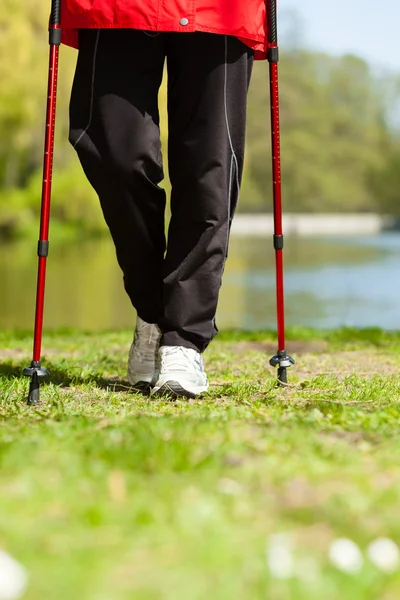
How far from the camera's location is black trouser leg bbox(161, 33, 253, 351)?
3.72 meters

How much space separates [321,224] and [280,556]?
72498mm

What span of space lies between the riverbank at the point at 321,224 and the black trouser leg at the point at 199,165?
5222cm

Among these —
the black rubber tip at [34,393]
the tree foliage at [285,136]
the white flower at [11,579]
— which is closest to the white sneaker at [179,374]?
the black rubber tip at [34,393]

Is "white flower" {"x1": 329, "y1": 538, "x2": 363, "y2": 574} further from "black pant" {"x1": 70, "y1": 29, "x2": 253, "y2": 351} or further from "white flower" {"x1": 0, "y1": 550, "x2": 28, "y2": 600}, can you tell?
"black pant" {"x1": 70, "y1": 29, "x2": 253, "y2": 351}

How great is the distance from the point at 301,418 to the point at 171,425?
0.48 metres

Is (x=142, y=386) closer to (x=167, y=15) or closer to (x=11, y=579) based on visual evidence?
(x=167, y=15)

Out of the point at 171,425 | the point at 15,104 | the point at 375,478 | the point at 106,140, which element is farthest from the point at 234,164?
the point at 15,104

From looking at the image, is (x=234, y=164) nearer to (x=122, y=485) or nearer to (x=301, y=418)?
(x=301, y=418)

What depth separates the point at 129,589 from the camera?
1665mm

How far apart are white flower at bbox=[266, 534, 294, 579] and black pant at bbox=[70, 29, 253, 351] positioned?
6.40ft

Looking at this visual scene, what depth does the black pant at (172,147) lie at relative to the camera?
12.0ft

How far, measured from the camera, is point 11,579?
1669 mm

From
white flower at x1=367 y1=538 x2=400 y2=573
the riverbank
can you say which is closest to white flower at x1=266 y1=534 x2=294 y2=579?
white flower at x1=367 y1=538 x2=400 y2=573

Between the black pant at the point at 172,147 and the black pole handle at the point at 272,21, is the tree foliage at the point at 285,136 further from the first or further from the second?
the black pant at the point at 172,147
